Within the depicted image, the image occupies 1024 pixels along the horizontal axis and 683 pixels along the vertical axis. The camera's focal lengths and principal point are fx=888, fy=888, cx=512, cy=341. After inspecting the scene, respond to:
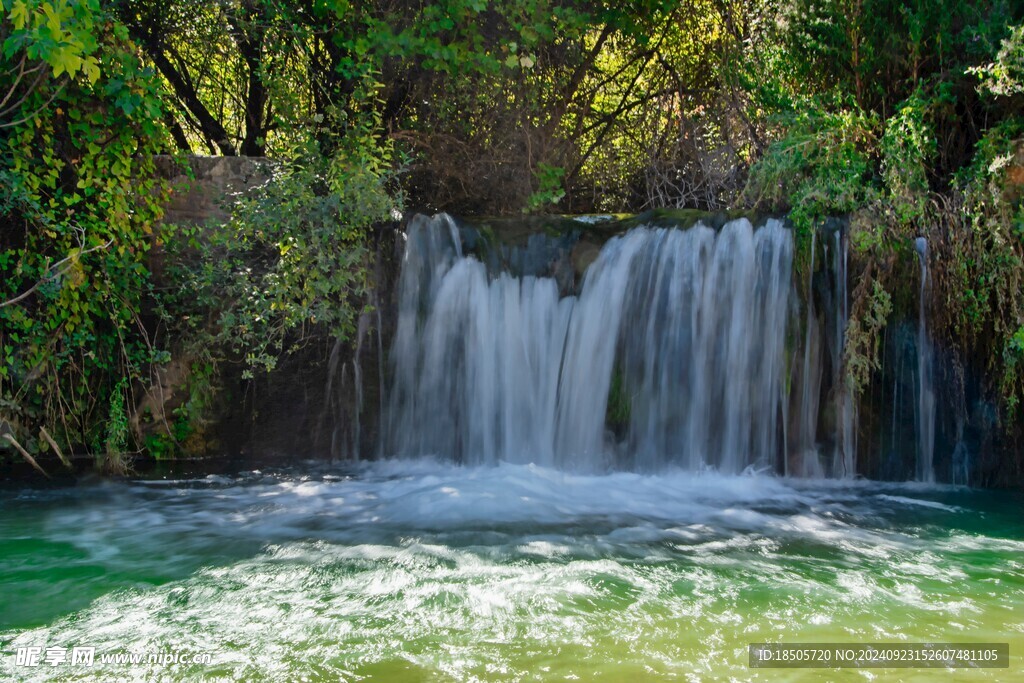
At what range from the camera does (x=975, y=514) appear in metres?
5.92

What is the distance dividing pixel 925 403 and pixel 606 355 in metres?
2.52

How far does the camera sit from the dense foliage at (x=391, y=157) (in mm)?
6543

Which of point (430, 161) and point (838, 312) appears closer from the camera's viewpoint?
point (838, 312)

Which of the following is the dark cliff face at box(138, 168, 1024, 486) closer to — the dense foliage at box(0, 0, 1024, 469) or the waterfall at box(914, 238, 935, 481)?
the dense foliage at box(0, 0, 1024, 469)

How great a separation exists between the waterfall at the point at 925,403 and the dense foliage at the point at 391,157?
20 centimetres

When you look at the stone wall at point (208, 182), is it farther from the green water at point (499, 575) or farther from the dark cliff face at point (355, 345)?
the green water at point (499, 575)

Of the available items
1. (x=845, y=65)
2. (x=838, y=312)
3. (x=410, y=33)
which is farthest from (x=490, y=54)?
(x=838, y=312)

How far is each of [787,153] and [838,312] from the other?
1.55 meters

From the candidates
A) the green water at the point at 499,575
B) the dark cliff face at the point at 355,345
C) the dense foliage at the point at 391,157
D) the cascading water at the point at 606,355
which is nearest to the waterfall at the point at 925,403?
the dense foliage at the point at 391,157

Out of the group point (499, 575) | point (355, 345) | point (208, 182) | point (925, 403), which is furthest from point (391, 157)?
point (925, 403)

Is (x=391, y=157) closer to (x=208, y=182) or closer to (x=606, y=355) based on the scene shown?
(x=208, y=182)

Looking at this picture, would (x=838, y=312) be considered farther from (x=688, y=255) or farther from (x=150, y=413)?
(x=150, y=413)

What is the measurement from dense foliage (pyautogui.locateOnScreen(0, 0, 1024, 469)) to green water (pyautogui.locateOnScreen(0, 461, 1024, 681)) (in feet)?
4.09

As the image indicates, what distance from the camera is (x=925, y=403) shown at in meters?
6.93
